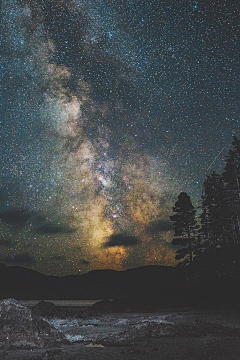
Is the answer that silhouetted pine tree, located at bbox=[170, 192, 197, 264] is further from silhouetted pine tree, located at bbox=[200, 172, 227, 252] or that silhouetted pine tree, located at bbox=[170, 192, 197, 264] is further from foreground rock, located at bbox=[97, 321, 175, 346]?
foreground rock, located at bbox=[97, 321, 175, 346]

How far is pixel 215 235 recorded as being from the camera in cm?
4725

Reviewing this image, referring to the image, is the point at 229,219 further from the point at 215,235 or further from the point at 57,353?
the point at 57,353

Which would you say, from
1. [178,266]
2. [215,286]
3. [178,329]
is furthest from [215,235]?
[178,329]

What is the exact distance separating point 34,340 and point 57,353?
7.15ft

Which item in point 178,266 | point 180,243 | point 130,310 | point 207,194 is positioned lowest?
point 130,310

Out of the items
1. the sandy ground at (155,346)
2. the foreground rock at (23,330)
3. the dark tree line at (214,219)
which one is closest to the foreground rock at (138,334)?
the sandy ground at (155,346)

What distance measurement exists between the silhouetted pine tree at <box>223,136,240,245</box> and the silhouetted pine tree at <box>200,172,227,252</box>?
0.85 m

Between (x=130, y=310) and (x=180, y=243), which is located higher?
(x=180, y=243)

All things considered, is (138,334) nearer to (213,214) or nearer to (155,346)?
(155,346)

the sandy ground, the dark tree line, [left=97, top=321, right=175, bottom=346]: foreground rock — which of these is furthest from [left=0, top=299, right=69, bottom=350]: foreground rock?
the dark tree line

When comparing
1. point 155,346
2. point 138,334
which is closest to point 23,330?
point 138,334

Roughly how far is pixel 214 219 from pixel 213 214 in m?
0.84

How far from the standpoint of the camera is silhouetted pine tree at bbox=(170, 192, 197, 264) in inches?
1729

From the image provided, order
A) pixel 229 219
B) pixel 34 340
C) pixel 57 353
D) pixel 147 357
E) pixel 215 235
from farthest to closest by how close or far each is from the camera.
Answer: pixel 215 235 → pixel 229 219 → pixel 34 340 → pixel 57 353 → pixel 147 357
